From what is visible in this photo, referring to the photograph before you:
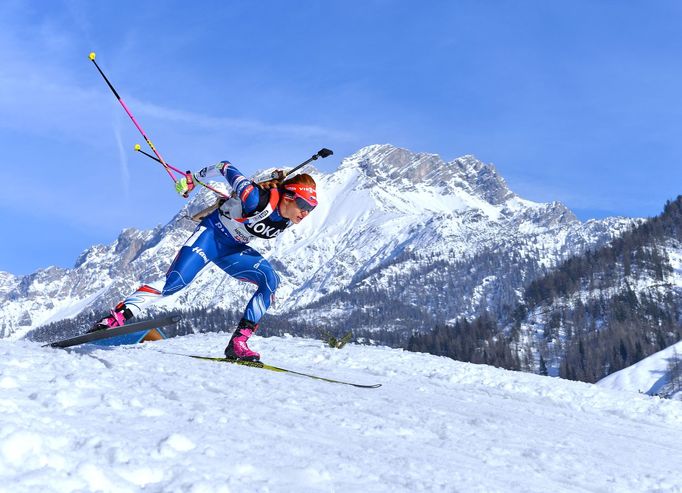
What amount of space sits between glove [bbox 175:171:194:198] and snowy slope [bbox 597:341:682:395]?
106105 mm

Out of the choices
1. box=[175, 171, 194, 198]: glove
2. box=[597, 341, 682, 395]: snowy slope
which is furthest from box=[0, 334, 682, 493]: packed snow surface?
box=[597, 341, 682, 395]: snowy slope

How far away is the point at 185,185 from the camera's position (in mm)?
9758

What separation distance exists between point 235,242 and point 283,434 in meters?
5.12

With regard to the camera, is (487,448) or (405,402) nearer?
(487,448)

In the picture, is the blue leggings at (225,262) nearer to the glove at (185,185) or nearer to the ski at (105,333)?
the glove at (185,185)

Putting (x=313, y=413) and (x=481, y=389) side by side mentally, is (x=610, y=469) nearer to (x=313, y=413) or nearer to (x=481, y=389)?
(x=313, y=413)

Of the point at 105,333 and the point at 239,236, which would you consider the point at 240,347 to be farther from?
the point at 105,333

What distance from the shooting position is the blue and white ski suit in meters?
9.00

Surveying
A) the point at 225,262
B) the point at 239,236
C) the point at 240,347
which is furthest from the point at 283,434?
the point at 225,262

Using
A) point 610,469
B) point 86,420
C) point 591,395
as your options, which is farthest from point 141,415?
point 591,395

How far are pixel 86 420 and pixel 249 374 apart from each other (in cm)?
354

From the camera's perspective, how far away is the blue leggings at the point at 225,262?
9.27m

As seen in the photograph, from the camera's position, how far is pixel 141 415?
4844mm

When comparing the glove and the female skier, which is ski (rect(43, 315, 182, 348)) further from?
the glove
